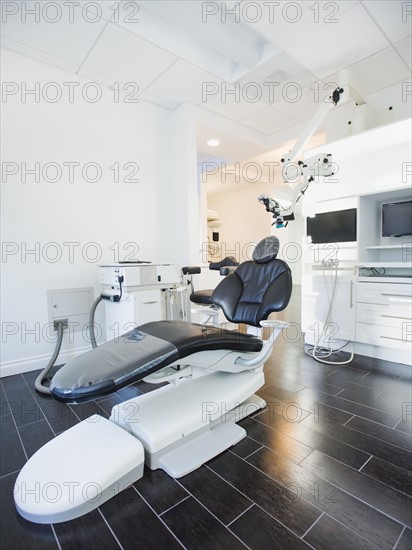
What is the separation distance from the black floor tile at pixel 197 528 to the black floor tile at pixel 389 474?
2.38ft

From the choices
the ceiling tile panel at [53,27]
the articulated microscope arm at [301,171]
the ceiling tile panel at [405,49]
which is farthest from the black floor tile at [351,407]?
the ceiling tile panel at [53,27]

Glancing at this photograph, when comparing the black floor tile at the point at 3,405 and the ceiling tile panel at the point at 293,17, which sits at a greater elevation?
the ceiling tile panel at the point at 293,17

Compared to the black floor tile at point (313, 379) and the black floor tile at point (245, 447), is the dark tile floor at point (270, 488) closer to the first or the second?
the black floor tile at point (245, 447)

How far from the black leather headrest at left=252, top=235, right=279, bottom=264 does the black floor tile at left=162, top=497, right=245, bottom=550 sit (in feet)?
4.89

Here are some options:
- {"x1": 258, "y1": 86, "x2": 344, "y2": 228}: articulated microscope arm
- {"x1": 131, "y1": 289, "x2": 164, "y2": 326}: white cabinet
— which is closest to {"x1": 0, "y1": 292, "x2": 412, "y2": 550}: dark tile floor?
{"x1": 131, "y1": 289, "x2": 164, "y2": 326}: white cabinet

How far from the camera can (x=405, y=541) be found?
101 cm

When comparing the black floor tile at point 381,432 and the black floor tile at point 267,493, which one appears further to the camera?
the black floor tile at point 381,432

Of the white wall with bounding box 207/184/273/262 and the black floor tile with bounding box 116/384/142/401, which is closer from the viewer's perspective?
the black floor tile with bounding box 116/384/142/401

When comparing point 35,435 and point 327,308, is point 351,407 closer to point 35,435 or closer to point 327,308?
point 327,308

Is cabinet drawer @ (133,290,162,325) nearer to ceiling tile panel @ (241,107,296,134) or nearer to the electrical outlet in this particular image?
the electrical outlet

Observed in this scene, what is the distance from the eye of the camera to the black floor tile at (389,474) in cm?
126

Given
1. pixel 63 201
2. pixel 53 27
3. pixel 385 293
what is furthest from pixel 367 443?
pixel 53 27

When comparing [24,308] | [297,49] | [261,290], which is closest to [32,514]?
[261,290]

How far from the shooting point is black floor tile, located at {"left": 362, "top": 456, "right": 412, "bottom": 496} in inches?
49.6
